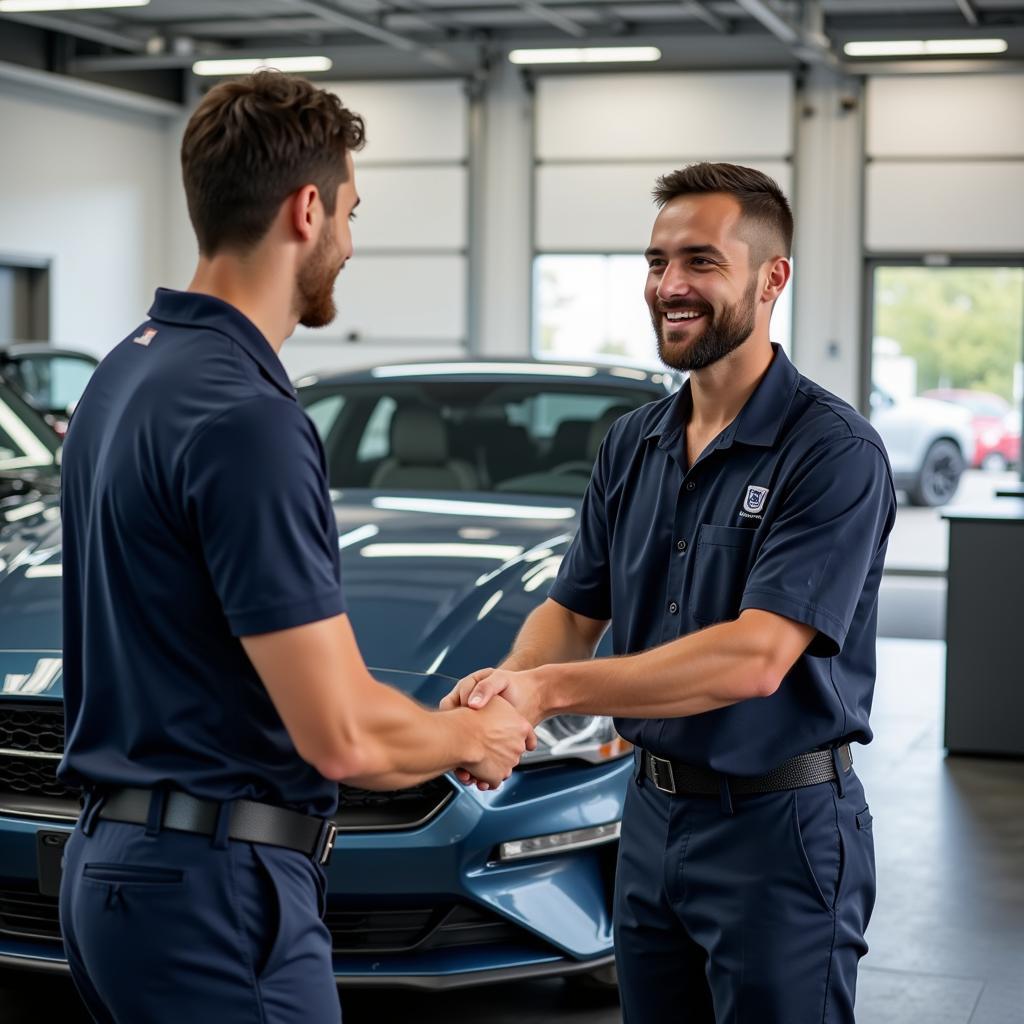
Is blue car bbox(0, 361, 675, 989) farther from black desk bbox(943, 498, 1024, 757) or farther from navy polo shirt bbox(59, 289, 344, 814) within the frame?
black desk bbox(943, 498, 1024, 757)

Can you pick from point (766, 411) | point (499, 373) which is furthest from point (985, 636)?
point (766, 411)

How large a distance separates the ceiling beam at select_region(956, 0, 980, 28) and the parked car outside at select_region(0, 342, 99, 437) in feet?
27.6

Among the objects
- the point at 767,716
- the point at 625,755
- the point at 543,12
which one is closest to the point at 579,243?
the point at 543,12

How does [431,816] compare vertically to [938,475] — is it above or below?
above

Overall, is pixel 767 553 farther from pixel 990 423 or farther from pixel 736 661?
pixel 990 423

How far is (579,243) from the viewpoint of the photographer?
53.8 ft

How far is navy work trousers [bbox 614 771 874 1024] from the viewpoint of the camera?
2188mm

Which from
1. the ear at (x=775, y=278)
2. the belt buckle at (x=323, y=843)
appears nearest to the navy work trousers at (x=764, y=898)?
the belt buckle at (x=323, y=843)

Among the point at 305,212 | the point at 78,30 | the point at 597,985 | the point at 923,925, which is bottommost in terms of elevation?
the point at 923,925

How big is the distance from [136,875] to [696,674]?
0.78 metres

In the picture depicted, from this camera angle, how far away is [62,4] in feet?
46.6

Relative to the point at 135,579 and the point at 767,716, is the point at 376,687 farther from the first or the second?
the point at 767,716

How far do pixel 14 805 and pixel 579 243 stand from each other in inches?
535

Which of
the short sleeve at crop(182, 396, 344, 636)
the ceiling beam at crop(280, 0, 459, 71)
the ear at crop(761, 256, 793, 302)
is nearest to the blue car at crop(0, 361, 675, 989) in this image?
the ear at crop(761, 256, 793, 302)
